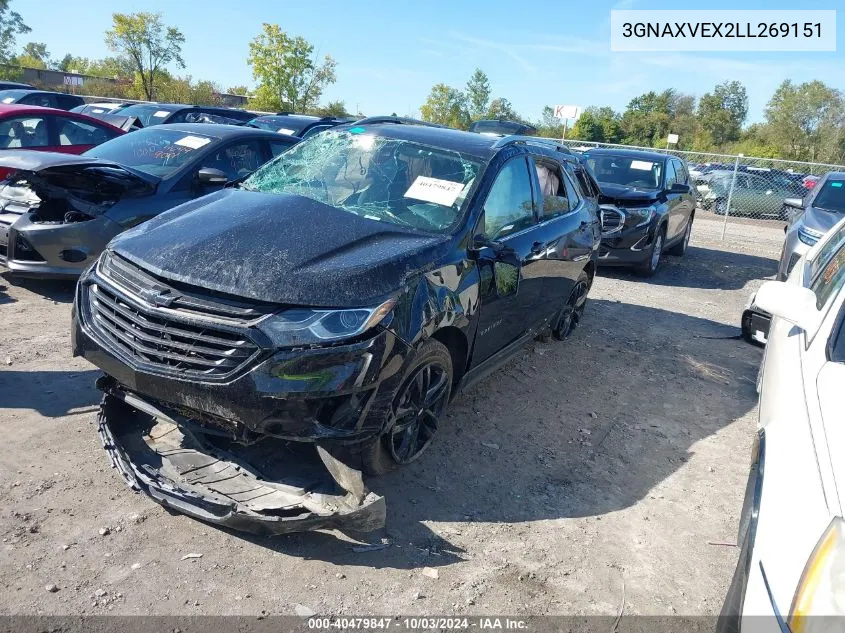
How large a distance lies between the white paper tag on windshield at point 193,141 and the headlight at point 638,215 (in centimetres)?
593

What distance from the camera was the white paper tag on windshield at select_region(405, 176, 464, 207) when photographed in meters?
3.99

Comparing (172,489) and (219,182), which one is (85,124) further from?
(172,489)

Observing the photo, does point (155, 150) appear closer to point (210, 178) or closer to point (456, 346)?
point (210, 178)

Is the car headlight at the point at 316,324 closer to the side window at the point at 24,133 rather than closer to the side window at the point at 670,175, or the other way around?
the side window at the point at 24,133

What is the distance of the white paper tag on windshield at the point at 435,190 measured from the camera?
3.99m

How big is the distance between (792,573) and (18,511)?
3.28m

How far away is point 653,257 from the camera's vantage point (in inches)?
391

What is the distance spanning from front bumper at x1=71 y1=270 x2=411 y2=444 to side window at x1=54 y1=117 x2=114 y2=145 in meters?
7.37

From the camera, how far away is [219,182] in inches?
232

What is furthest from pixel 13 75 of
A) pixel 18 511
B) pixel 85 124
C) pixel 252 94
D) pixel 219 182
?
pixel 18 511

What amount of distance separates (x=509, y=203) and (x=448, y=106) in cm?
4807

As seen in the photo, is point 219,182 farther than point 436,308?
Yes

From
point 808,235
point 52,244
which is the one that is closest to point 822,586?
point 52,244

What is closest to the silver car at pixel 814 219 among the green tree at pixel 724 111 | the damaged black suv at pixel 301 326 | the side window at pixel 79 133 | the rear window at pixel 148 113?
the damaged black suv at pixel 301 326
